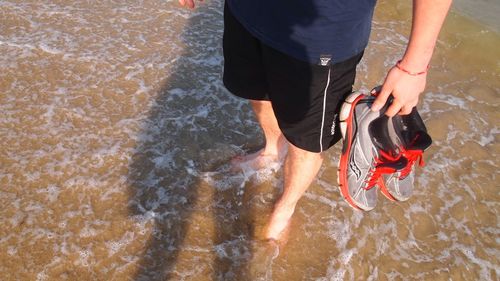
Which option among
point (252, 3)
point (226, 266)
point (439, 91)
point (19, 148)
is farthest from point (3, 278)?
point (439, 91)

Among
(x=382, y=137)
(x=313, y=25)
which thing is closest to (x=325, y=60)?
(x=313, y=25)

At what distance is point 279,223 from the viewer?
8.20 ft

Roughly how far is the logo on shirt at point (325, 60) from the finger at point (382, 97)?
0.25m

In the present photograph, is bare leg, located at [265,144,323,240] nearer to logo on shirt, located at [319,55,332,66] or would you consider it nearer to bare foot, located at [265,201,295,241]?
bare foot, located at [265,201,295,241]

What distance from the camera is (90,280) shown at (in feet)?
7.49

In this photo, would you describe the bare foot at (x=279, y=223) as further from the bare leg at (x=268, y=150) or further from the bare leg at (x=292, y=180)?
the bare leg at (x=268, y=150)

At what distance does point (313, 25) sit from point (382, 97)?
40cm

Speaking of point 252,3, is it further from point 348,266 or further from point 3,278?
point 3,278

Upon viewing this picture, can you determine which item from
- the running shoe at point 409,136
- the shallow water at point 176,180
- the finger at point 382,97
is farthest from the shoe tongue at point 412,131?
the shallow water at point 176,180

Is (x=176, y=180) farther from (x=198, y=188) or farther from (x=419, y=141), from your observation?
(x=419, y=141)

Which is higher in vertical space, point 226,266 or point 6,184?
point 6,184

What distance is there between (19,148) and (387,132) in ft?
8.45

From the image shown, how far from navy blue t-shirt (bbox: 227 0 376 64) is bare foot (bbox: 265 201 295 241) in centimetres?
109

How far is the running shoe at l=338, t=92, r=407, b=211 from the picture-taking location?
1795mm
